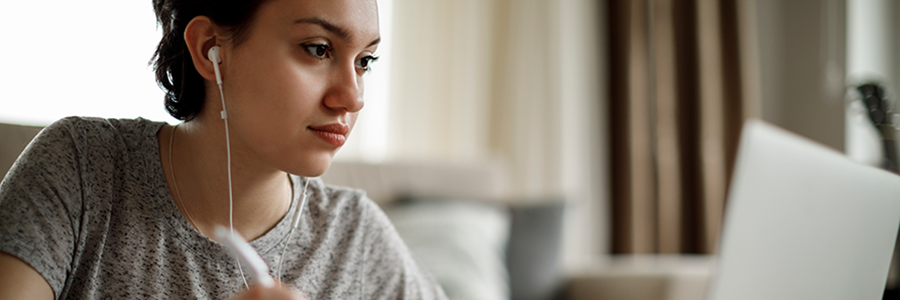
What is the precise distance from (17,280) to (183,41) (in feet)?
1.06

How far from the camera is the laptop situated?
1.65 feet

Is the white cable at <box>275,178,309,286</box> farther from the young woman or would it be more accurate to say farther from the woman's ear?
the woman's ear

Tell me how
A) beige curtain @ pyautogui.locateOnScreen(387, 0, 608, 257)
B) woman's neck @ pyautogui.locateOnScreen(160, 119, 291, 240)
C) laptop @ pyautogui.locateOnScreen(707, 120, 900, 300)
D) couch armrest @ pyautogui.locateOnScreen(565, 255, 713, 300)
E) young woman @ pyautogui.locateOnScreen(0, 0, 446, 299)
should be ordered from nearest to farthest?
laptop @ pyautogui.locateOnScreen(707, 120, 900, 300), young woman @ pyautogui.locateOnScreen(0, 0, 446, 299), woman's neck @ pyautogui.locateOnScreen(160, 119, 291, 240), couch armrest @ pyautogui.locateOnScreen(565, 255, 713, 300), beige curtain @ pyautogui.locateOnScreen(387, 0, 608, 257)

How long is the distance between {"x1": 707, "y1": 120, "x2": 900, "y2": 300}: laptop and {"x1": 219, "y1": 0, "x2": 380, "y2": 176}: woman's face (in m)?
0.43

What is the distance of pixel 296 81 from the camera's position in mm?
665

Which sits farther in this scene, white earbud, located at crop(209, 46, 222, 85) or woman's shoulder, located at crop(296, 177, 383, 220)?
woman's shoulder, located at crop(296, 177, 383, 220)

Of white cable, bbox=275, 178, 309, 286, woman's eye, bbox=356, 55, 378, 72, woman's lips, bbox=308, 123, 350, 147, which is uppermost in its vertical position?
woman's eye, bbox=356, 55, 378, 72

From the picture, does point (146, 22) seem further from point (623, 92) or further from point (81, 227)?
point (623, 92)

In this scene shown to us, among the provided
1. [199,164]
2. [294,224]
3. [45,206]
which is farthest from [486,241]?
[45,206]

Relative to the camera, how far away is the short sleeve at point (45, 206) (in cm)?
58

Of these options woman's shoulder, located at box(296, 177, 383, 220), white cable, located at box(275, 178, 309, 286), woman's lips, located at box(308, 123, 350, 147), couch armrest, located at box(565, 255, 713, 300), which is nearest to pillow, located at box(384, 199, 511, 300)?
couch armrest, located at box(565, 255, 713, 300)

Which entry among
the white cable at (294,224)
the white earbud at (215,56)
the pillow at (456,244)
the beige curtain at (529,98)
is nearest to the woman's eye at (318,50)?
the white earbud at (215,56)

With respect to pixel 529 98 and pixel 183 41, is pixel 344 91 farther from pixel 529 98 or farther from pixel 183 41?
pixel 529 98

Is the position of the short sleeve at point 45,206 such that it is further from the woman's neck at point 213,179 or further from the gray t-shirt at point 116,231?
the woman's neck at point 213,179
